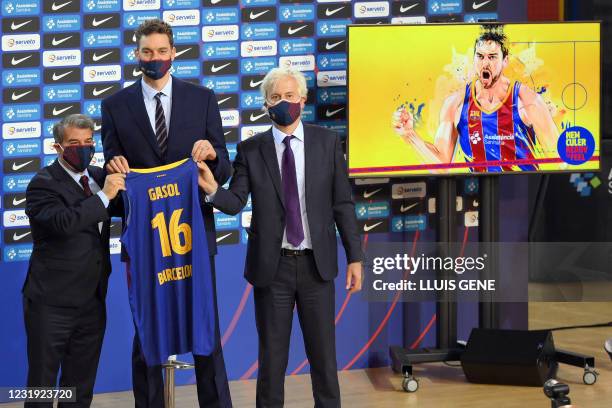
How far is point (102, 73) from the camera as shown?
551 centimetres

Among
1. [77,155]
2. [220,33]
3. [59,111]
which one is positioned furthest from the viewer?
[220,33]

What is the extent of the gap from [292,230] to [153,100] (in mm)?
761

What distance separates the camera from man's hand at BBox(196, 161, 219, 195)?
13.1 feet

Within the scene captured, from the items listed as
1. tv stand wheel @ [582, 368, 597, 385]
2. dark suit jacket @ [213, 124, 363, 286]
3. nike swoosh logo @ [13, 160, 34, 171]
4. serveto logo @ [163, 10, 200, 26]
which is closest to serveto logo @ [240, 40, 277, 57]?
serveto logo @ [163, 10, 200, 26]

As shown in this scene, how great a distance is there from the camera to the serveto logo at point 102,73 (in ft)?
18.0

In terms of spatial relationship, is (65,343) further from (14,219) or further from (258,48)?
(258,48)

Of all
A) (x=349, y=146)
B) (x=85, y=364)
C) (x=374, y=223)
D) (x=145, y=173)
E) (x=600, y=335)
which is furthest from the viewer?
(x=600, y=335)

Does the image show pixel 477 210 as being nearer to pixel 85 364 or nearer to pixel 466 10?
pixel 466 10

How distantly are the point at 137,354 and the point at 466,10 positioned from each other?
307cm

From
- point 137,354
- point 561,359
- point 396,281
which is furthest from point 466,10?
point 137,354

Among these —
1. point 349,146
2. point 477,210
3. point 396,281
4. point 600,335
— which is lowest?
point 600,335

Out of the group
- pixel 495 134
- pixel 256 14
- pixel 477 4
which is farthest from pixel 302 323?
pixel 477 4

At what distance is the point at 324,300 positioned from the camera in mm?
4340

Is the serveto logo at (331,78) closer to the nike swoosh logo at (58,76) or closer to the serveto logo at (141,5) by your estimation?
the serveto logo at (141,5)
